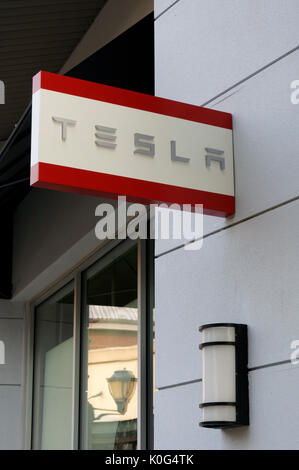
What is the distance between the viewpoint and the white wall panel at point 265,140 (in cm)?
346

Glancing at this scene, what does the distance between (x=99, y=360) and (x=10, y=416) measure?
284 cm

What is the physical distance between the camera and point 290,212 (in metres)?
3.38

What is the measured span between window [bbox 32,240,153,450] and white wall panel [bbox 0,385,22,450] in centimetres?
23

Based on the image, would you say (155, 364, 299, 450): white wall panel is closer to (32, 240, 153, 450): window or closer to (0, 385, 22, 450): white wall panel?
(32, 240, 153, 450): window

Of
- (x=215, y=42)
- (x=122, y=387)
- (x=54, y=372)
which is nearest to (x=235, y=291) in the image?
(x=215, y=42)

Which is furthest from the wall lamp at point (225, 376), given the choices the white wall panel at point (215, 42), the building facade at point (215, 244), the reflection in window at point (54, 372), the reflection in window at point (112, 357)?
the reflection in window at point (54, 372)

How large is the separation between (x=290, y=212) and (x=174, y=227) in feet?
2.89

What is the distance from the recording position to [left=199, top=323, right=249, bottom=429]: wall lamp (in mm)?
3385

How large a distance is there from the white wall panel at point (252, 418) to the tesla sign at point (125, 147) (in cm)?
79

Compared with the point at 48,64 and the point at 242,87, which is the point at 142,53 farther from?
the point at 242,87

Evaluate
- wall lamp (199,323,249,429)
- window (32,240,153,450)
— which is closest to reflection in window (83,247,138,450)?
window (32,240,153,450)

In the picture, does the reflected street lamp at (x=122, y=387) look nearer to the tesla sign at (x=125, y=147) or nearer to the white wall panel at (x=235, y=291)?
the white wall panel at (x=235, y=291)

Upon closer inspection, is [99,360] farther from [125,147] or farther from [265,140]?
[125,147]

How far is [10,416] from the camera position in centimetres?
1021
